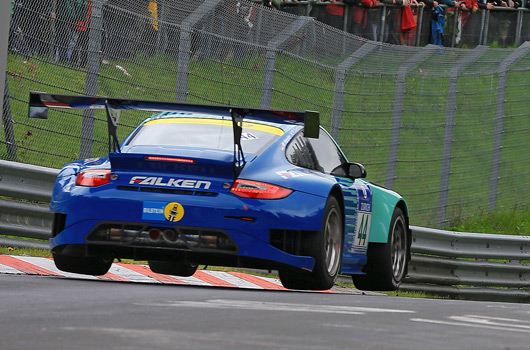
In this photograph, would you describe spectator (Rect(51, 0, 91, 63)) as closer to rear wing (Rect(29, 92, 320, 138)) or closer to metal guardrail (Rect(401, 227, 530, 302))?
rear wing (Rect(29, 92, 320, 138))

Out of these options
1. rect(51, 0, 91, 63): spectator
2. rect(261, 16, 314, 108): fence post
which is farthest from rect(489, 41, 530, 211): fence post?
rect(51, 0, 91, 63): spectator

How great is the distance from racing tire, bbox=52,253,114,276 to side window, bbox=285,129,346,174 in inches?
60.7

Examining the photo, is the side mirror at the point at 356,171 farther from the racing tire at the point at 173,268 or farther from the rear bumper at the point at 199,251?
the racing tire at the point at 173,268

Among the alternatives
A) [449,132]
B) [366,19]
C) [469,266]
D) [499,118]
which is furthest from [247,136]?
[366,19]

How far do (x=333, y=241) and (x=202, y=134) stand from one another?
117 centimetres

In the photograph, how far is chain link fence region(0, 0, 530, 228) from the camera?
11.6m

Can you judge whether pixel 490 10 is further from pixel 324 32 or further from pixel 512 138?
pixel 324 32

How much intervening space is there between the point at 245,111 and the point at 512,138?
439 inches

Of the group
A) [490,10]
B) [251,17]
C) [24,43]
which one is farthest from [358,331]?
[490,10]

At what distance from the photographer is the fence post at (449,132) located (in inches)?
685

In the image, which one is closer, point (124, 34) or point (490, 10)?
point (124, 34)

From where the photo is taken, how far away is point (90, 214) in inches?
340

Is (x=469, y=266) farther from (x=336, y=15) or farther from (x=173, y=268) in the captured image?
(x=336, y=15)

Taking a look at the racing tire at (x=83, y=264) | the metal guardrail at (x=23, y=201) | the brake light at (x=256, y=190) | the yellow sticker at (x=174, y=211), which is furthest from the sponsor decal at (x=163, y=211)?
the metal guardrail at (x=23, y=201)
